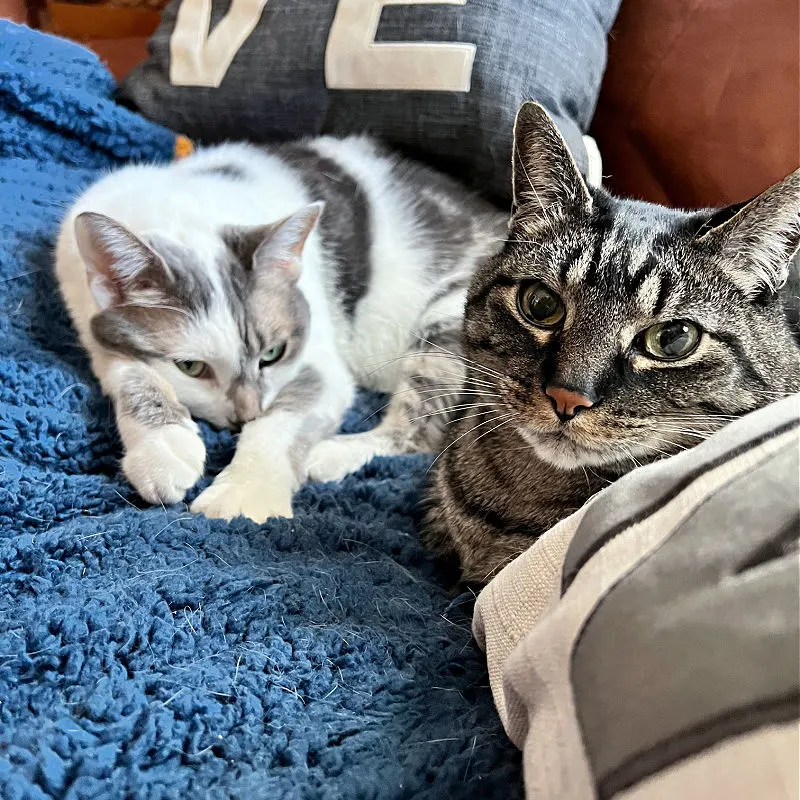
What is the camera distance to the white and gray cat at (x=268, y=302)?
3.73ft

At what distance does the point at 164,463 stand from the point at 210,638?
15.7 inches

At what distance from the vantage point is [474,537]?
3.05 ft

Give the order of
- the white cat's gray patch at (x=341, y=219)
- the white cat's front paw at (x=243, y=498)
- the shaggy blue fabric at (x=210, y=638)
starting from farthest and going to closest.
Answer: the white cat's gray patch at (x=341, y=219)
the white cat's front paw at (x=243, y=498)
the shaggy blue fabric at (x=210, y=638)

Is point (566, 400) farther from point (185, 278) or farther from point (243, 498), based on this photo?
point (185, 278)

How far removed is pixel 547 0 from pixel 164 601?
126 cm

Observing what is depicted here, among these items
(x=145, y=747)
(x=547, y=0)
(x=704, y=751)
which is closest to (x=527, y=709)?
(x=704, y=751)

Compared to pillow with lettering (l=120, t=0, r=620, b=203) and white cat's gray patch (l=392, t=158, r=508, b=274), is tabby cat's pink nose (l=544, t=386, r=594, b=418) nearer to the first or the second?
pillow with lettering (l=120, t=0, r=620, b=203)

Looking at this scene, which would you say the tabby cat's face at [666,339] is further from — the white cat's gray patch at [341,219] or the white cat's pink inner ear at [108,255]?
the white cat's gray patch at [341,219]

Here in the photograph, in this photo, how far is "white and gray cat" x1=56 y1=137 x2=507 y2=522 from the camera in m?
1.14

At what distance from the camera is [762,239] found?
0.74 m

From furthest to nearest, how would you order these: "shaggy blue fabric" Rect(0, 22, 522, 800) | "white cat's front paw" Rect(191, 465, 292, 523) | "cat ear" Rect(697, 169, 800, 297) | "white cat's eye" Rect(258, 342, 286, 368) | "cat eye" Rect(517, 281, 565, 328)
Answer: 1. "white cat's eye" Rect(258, 342, 286, 368)
2. "white cat's front paw" Rect(191, 465, 292, 523)
3. "cat eye" Rect(517, 281, 565, 328)
4. "cat ear" Rect(697, 169, 800, 297)
5. "shaggy blue fabric" Rect(0, 22, 522, 800)

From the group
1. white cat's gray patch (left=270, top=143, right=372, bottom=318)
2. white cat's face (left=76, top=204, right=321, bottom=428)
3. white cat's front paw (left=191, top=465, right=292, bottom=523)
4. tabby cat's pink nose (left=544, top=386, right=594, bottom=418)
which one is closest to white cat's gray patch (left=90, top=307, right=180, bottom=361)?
white cat's face (left=76, top=204, right=321, bottom=428)

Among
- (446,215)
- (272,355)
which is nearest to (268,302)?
(272,355)

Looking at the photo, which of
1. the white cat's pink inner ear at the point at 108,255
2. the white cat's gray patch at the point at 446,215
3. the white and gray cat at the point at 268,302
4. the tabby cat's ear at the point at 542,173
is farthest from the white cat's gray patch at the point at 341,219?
the tabby cat's ear at the point at 542,173
